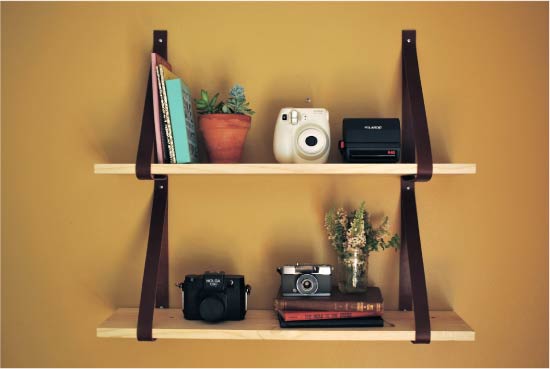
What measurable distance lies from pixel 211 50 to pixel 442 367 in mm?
1125

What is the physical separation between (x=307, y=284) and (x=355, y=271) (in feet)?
0.44

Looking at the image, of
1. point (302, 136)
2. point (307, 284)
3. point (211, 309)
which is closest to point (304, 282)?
point (307, 284)

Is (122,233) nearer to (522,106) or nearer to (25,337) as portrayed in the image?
(25,337)

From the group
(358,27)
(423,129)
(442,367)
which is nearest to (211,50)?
(358,27)

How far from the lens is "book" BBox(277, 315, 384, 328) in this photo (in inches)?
51.2

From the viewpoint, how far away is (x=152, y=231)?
1.41 m

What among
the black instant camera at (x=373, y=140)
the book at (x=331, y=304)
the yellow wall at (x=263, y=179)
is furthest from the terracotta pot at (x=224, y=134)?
the book at (x=331, y=304)

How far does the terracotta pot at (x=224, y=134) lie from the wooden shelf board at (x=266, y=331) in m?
0.43

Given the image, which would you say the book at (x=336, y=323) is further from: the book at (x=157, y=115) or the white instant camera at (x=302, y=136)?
the book at (x=157, y=115)

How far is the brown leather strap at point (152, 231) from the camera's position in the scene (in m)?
1.31

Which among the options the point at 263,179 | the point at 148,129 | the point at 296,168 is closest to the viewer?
the point at 296,168

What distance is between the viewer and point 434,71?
4.93 ft

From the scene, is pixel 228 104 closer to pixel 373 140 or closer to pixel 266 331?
pixel 373 140

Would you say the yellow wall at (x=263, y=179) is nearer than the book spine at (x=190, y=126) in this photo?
No
